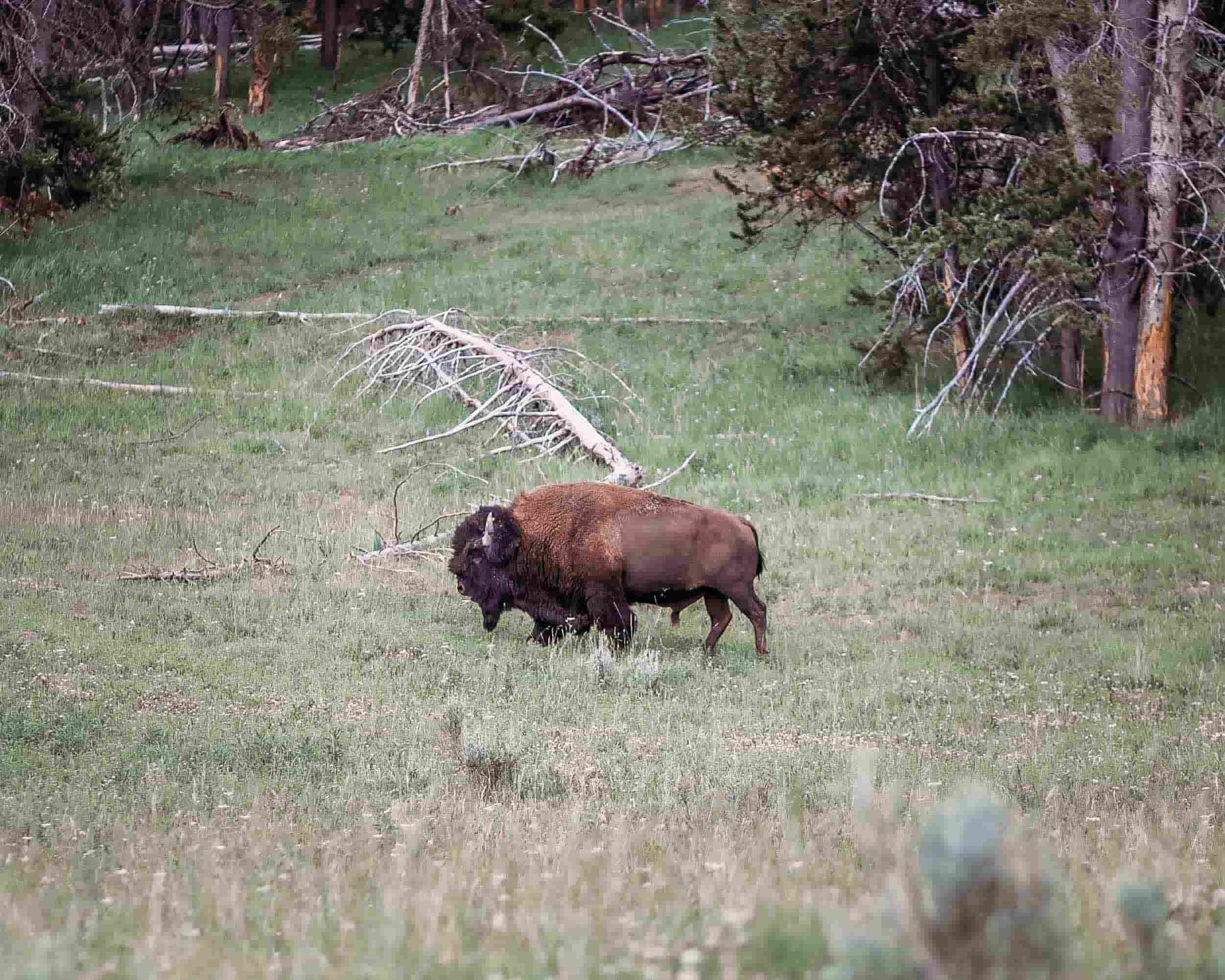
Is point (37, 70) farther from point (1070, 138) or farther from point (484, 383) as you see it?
point (1070, 138)

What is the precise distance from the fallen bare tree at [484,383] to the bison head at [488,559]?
12.8 feet

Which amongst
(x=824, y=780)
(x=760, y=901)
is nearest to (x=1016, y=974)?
(x=760, y=901)

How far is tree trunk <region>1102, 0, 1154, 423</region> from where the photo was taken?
1745 cm

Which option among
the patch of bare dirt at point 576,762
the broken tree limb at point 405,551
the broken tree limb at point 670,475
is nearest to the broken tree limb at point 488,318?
the broken tree limb at point 670,475

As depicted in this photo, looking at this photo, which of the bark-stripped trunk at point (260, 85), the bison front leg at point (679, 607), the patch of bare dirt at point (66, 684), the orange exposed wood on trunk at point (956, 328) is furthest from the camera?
the bark-stripped trunk at point (260, 85)

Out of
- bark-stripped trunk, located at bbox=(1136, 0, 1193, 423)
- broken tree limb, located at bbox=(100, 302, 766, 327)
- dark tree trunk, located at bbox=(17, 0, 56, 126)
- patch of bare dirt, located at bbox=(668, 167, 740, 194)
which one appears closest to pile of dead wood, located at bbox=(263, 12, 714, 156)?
patch of bare dirt, located at bbox=(668, 167, 740, 194)

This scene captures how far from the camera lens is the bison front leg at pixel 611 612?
1117 centimetres

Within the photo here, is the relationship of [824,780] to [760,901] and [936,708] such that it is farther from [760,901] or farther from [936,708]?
[760,901]

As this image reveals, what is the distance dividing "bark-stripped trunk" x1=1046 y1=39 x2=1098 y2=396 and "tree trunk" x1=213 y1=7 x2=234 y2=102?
3221 centimetres

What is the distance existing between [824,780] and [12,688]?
510cm

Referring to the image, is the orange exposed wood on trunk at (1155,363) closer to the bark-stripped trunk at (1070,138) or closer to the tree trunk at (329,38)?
the bark-stripped trunk at (1070,138)

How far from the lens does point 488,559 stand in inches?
450

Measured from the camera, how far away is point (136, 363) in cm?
2205

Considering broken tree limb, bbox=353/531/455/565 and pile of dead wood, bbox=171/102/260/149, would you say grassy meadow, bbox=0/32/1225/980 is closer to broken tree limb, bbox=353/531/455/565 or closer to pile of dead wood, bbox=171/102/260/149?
broken tree limb, bbox=353/531/455/565
